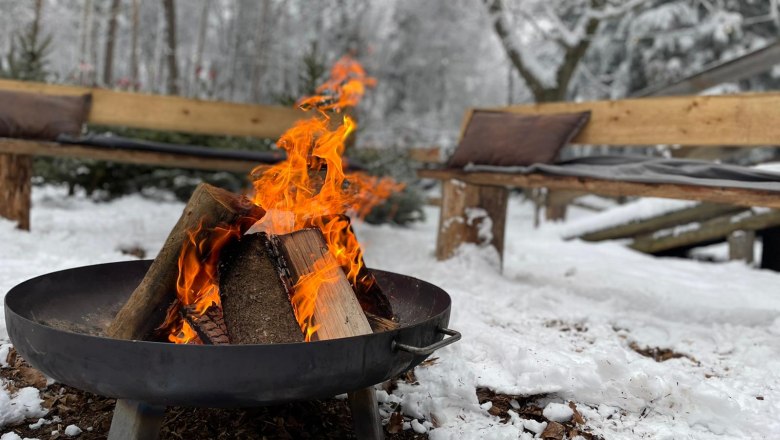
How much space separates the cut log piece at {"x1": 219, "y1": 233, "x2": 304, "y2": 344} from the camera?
5.96ft

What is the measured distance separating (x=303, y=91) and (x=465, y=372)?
574 cm

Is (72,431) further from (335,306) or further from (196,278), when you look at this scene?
(335,306)

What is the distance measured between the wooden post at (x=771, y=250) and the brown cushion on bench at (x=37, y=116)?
5937 millimetres

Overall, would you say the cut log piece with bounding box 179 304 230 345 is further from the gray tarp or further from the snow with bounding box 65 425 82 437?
the gray tarp

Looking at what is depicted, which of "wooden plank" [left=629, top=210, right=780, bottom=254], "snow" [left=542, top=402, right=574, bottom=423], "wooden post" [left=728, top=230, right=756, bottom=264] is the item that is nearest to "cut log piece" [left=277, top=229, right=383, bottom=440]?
"snow" [left=542, top=402, right=574, bottom=423]

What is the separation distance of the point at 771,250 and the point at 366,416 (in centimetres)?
488

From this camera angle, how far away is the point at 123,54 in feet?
89.1

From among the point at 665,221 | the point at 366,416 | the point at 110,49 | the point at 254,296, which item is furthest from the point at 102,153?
the point at 110,49

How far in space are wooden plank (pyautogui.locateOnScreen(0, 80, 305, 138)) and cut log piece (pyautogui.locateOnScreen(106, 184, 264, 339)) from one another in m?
3.42

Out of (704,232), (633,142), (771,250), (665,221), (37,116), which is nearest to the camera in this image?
(633,142)

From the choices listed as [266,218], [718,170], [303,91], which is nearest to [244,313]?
[266,218]

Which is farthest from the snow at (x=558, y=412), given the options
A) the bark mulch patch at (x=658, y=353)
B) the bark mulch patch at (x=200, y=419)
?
the bark mulch patch at (x=658, y=353)

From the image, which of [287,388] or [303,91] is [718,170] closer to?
[287,388]

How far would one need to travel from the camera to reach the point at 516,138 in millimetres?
4184
